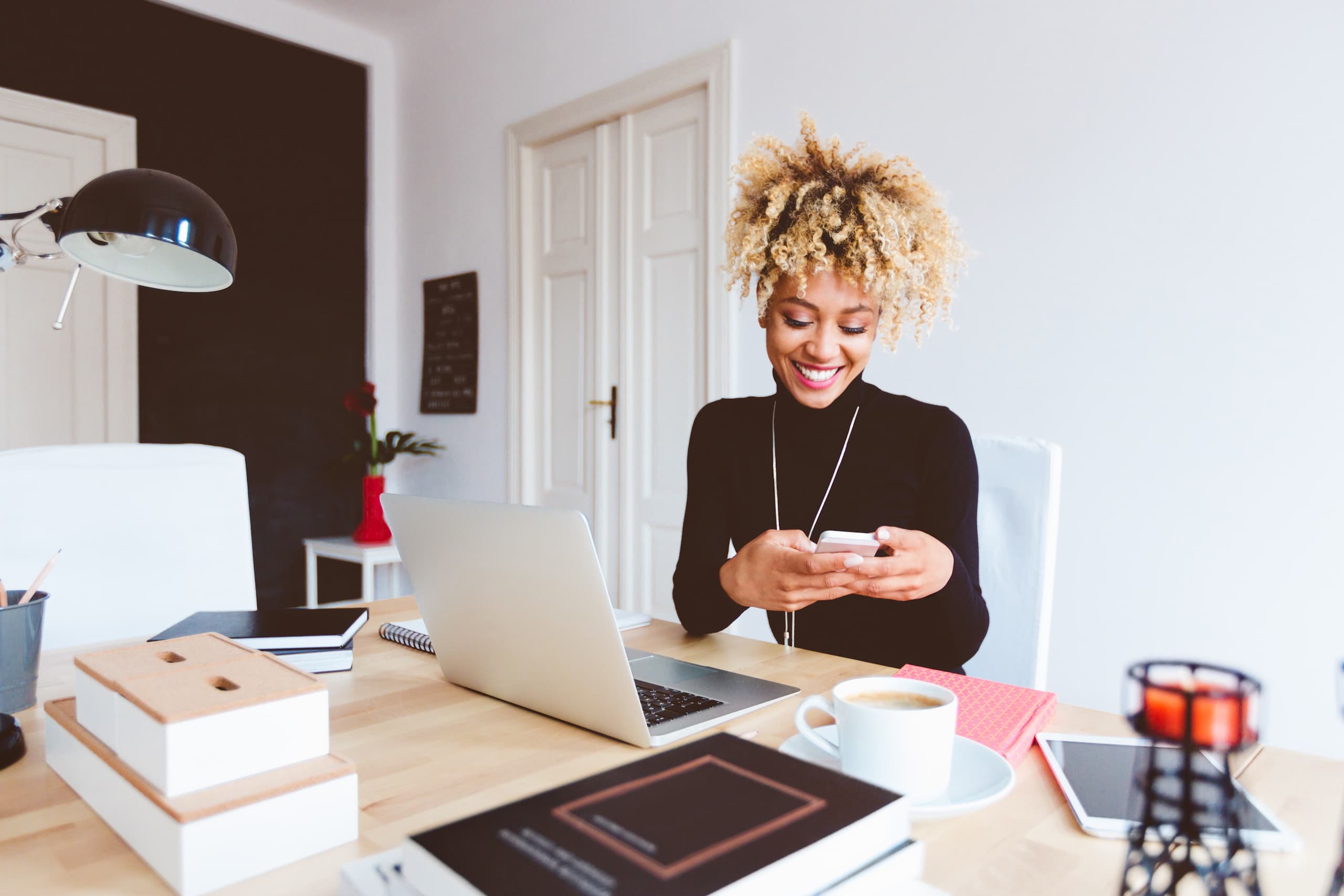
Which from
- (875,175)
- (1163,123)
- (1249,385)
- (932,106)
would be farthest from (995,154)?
(875,175)

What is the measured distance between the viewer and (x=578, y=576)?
73cm

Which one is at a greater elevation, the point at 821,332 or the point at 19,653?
the point at 821,332

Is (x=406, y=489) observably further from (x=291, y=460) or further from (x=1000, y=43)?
(x=1000, y=43)

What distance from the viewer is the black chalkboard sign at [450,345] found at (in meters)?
3.70

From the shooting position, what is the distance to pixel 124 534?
56.3 inches

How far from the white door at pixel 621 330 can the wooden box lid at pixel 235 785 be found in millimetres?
2262

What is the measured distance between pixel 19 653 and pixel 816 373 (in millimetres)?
1071

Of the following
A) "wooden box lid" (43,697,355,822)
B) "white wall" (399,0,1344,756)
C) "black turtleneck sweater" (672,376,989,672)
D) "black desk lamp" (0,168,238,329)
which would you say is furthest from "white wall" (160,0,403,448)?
"wooden box lid" (43,697,355,822)

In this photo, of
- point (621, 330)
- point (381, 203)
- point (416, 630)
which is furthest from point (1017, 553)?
point (381, 203)

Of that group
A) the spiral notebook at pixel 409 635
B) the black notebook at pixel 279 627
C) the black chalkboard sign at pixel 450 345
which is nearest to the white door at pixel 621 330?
the black chalkboard sign at pixel 450 345

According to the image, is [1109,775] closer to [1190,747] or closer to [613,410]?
[1190,747]

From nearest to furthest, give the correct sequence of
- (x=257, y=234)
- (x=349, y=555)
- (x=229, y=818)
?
1. (x=229, y=818)
2. (x=349, y=555)
3. (x=257, y=234)

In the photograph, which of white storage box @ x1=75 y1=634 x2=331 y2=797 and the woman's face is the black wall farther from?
white storage box @ x1=75 y1=634 x2=331 y2=797

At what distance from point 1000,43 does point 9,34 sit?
325cm
